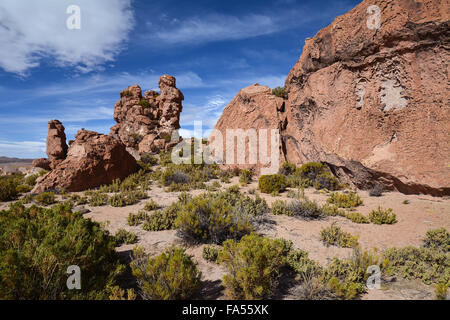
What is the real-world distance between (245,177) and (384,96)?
6887mm

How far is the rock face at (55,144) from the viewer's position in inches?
Answer: 601

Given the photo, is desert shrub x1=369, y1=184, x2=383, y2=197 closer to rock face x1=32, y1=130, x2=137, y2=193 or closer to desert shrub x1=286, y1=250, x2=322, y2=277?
desert shrub x1=286, y1=250, x2=322, y2=277

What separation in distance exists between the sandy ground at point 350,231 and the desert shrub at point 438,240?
6.7 inches

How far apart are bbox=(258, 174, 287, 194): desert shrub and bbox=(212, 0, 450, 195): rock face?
2743 mm

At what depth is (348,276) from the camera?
333cm

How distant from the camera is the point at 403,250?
416 centimetres

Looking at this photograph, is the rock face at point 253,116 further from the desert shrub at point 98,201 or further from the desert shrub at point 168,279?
the desert shrub at point 168,279

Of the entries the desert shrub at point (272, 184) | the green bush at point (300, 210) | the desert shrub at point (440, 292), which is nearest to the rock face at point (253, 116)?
the desert shrub at point (272, 184)

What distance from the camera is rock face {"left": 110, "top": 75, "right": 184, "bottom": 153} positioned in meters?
23.4

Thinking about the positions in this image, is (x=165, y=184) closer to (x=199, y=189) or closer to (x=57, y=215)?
(x=199, y=189)

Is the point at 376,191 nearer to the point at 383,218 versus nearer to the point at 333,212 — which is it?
the point at 383,218

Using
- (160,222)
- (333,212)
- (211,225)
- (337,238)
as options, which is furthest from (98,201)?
(333,212)

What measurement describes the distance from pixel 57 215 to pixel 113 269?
1629 mm
